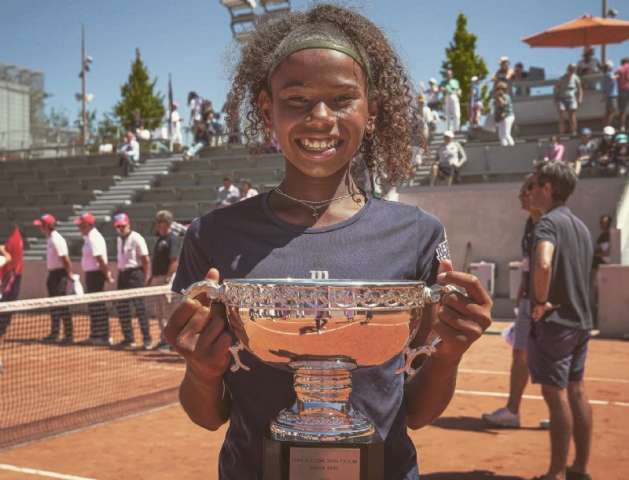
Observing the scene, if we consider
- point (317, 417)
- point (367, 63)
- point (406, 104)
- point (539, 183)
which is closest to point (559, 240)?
point (539, 183)

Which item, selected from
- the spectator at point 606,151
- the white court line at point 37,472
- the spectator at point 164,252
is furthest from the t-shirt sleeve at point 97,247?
the spectator at point 606,151

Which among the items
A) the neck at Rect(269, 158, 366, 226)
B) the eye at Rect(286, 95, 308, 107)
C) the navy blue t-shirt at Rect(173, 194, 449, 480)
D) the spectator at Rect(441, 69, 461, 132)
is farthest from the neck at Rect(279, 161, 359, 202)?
the spectator at Rect(441, 69, 461, 132)

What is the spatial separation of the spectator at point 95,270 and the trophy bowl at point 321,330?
966cm

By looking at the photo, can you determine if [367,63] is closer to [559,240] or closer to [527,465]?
[559,240]

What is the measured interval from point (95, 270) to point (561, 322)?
27.3ft

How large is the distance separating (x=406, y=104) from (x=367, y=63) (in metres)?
0.35

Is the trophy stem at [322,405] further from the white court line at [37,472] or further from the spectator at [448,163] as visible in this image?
the spectator at [448,163]

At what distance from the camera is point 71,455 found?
18.5 ft

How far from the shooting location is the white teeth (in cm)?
168

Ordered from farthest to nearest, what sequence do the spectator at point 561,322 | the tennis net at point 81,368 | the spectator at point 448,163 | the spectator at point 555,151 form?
1. the spectator at point 448,163
2. the spectator at point 555,151
3. the tennis net at point 81,368
4. the spectator at point 561,322

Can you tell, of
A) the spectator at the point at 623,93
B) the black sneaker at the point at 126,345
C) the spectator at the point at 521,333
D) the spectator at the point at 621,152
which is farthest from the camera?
the spectator at the point at 623,93

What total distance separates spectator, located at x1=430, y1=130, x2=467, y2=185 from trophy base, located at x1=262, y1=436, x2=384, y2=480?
15.2 meters

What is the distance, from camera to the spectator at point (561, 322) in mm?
4629

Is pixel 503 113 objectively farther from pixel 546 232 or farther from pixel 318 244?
pixel 318 244
